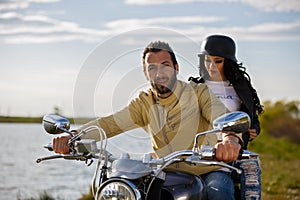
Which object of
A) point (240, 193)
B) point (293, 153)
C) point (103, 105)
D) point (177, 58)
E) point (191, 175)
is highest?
point (177, 58)

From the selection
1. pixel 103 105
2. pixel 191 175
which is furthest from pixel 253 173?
pixel 103 105

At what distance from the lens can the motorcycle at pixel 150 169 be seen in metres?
3.54

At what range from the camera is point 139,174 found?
360 cm

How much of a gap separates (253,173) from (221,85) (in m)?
0.95

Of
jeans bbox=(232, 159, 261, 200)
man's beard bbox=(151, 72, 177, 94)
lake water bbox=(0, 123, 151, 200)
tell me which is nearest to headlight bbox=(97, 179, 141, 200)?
man's beard bbox=(151, 72, 177, 94)

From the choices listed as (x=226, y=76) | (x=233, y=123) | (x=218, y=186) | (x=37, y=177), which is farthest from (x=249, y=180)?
(x=37, y=177)

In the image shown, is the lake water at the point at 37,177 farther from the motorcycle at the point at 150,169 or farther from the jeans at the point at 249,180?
the motorcycle at the point at 150,169

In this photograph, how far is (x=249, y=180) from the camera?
5066mm

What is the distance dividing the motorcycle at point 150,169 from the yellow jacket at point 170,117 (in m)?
0.25

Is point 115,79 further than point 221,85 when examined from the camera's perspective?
No

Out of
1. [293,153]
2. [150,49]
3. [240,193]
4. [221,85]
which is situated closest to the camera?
[150,49]

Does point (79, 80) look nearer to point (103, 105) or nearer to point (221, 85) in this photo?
point (103, 105)

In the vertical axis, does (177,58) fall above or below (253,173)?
above

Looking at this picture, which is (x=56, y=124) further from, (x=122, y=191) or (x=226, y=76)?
(x=226, y=76)
